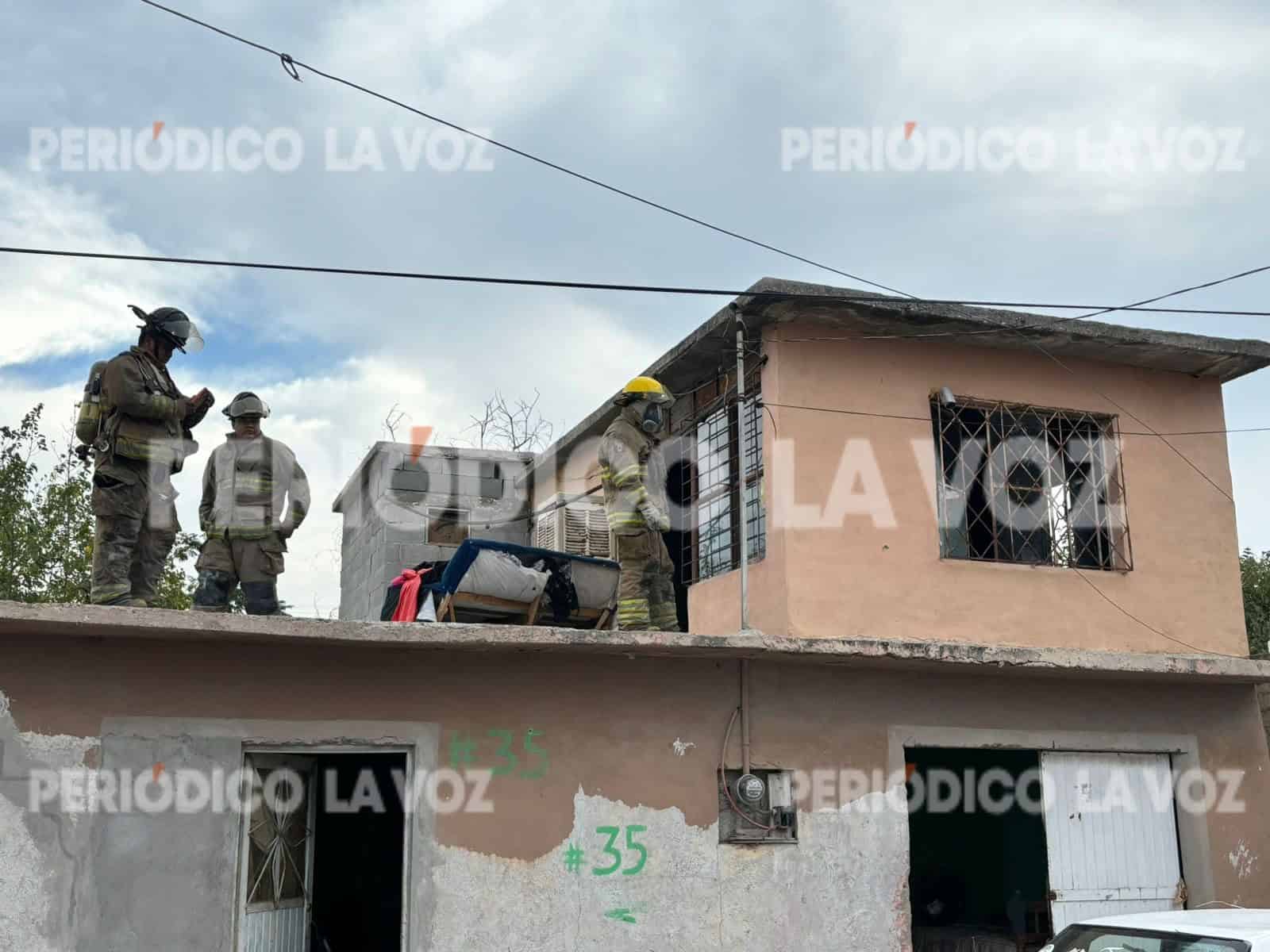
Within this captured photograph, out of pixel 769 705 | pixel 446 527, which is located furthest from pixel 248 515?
pixel 446 527

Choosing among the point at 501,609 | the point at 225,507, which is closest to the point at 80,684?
the point at 225,507

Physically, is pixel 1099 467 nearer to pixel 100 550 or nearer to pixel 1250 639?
pixel 100 550

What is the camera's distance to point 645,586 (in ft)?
27.6

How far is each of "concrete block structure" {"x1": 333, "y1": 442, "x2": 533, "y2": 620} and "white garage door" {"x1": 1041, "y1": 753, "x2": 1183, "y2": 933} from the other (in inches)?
284

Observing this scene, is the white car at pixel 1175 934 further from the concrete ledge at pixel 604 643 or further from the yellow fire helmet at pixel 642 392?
the yellow fire helmet at pixel 642 392

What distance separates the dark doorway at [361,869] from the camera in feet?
36.3

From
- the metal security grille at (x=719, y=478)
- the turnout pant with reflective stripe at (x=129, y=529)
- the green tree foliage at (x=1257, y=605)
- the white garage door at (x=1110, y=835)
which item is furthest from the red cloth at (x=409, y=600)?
the green tree foliage at (x=1257, y=605)

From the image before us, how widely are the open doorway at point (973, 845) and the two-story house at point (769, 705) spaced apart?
0.33ft

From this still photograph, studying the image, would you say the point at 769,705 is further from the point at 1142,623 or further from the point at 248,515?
the point at 248,515

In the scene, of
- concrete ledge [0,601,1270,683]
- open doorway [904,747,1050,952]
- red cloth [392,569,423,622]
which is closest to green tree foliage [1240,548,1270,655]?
open doorway [904,747,1050,952]

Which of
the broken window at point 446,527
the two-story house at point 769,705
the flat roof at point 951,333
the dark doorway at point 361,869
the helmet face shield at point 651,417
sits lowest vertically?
the dark doorway at point 361,869

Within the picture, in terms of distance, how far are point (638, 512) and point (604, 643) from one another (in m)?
1.24

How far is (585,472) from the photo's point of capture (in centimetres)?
1294

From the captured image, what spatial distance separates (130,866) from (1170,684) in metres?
7.43
